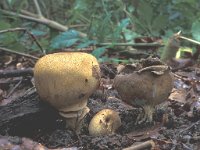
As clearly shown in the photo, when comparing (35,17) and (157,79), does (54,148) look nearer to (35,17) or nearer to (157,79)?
(157,79)

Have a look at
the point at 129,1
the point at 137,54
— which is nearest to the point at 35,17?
the point at 129,1

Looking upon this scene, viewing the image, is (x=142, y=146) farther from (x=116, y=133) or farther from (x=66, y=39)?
(x=66, y=39)

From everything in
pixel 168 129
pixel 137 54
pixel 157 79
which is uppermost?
pixel 157 79

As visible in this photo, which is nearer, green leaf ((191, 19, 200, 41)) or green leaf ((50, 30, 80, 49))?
green leaf ((191, 19, 200, 41))

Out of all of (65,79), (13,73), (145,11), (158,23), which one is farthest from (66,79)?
(158,23)

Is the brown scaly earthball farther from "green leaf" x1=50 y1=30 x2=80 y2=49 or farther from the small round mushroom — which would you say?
"green leaf" x1=50 y1=30 x2=80 y2=49

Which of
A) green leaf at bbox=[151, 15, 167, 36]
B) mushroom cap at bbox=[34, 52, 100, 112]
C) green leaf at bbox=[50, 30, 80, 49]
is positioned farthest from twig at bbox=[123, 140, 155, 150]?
green leaf at bbox=[151, 15, 167, 36]

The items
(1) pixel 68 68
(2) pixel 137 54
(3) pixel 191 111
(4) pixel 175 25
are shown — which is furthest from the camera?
(4) pixel 175 25

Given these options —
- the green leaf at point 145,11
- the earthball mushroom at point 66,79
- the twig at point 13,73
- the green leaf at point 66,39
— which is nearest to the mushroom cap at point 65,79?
the earthball mushroom at point 66,79
